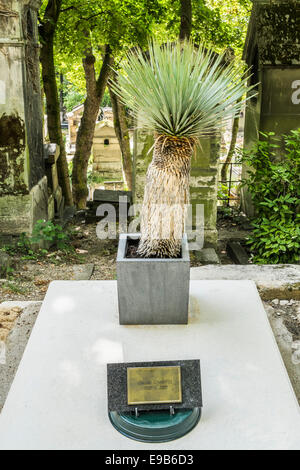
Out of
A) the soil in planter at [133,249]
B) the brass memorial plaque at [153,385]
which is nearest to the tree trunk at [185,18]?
the soil in planter at [133,249]

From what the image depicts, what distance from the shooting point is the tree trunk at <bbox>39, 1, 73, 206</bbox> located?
9.21 m

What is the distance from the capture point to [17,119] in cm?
594

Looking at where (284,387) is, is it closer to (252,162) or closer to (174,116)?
(174,116)

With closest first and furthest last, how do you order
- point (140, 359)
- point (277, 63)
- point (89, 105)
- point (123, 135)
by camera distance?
point (140, 359) → point (277, 63) → point (89, 105) → point (123, 135)

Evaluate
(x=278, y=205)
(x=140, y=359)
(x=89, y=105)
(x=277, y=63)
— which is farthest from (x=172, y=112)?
(x=89, y=105)

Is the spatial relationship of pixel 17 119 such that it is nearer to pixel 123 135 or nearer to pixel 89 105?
pixel 89 105

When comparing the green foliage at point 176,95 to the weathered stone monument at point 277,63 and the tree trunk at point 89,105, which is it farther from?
the tree trunk at point 89,105

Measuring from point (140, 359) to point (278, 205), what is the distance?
3692 mm

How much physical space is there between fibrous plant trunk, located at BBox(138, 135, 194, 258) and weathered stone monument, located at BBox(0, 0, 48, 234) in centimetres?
329

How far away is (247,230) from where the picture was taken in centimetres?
827

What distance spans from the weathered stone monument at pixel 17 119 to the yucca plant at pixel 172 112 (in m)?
3.16

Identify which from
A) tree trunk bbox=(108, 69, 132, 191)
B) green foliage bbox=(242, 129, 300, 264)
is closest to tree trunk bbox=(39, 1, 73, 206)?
tree trunk bbox=(108, 69, 132, 191)

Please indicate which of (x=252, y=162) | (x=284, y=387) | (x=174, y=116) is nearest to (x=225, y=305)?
(x=284, y=387)

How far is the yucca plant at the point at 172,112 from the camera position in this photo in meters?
2.91
